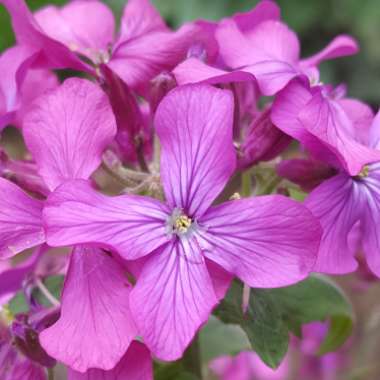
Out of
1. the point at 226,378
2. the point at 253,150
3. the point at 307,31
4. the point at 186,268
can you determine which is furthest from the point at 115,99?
the point at 307,31

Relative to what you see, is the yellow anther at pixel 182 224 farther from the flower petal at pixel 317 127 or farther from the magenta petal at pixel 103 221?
the flower petal at pixel 317 127

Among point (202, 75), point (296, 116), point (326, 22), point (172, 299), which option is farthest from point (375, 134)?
point (326, 22)

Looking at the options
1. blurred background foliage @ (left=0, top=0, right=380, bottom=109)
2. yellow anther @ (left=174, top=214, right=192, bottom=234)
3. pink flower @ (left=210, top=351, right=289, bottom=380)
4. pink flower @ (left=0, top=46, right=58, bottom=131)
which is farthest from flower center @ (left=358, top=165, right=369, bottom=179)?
blurred background foliage @ (left=0, top=0, right=380, bottom=109)

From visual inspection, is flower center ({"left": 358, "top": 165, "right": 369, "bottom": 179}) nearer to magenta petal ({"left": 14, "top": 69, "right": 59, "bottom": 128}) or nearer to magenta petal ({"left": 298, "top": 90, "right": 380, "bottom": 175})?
magenta petal ({"left": 298, "top": 90, "right": 380, "bottom": 175})

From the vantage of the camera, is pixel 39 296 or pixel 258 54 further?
pixel 39 296

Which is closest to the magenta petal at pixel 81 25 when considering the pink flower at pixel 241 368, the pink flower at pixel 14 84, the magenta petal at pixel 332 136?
the pink flower at pixel 14 84

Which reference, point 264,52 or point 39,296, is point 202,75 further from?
point 39,296

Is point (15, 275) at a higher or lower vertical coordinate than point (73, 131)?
lower

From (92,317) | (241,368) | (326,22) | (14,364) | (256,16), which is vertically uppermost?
(256,16)
